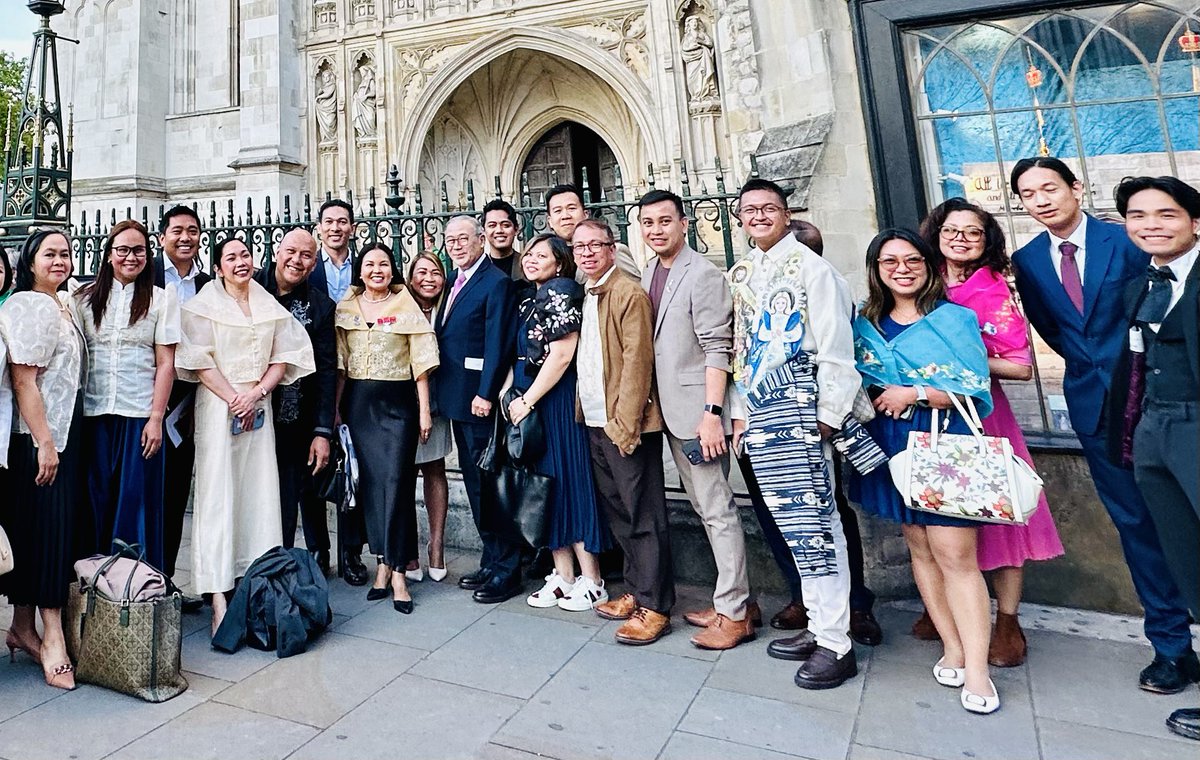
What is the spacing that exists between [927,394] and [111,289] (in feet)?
12.3

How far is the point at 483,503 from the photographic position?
367 cm

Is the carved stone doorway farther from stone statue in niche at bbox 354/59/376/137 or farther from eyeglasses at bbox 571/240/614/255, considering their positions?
eyeglasses at bbox 571/240/614/255

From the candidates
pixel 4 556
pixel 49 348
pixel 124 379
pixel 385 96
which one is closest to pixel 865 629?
pixel 4 556

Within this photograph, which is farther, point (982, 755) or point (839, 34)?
point (839, 34)

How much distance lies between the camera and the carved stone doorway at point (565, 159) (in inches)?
558

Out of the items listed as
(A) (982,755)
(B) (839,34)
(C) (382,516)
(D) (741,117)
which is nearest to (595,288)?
(C) (382,516)

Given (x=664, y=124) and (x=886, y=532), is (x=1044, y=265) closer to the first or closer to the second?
(x=886, y=532)

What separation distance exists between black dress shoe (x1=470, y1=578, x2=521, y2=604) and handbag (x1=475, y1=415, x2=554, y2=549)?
0.33 meters

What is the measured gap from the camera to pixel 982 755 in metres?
2.16

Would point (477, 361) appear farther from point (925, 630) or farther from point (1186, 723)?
point (1186, 723)

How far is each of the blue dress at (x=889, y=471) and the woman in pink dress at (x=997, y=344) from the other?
370mm

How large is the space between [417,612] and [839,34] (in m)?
4.54

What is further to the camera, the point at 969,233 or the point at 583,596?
the point at 583,596

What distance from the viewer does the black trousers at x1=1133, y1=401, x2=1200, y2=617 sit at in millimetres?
2129
